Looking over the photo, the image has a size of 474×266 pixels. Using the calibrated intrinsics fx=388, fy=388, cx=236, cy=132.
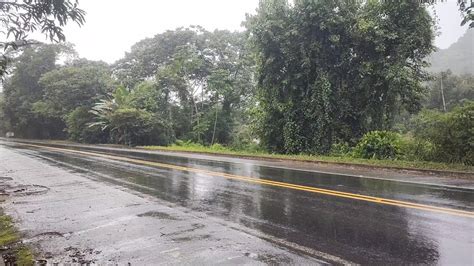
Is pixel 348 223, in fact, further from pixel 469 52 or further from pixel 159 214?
pixel 469 52

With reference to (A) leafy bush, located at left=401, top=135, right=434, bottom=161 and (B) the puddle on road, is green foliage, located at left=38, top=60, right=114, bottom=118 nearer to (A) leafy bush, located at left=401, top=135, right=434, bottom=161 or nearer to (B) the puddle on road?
(A) leafy bush, located at left=401, top=135, right=434, bottom=161

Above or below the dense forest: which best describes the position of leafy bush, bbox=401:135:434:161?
below

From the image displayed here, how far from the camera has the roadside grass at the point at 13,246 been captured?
204 inches

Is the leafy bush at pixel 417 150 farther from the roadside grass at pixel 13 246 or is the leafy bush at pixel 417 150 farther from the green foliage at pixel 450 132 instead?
the roadside grass at pixel 13 246

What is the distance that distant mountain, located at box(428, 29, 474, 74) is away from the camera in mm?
86375

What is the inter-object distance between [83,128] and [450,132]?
127ft

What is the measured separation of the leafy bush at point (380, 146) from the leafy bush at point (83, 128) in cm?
3138

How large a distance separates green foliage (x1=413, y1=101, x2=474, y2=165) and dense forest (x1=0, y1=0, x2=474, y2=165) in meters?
0.04

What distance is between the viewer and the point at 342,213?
688 cm

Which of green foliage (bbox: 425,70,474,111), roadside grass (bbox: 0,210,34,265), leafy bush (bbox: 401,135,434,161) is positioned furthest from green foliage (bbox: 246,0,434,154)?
green foliage (bbox: 425,70,474,111)

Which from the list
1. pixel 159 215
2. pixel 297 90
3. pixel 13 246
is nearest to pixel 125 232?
pixel 159 215

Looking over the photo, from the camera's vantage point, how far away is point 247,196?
877 cm

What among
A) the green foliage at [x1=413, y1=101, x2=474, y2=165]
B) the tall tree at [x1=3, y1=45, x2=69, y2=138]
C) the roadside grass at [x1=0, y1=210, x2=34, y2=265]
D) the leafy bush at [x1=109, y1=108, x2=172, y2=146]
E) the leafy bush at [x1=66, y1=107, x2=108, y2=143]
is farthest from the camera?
the tall tree at [x1=3, y1=45, x2=69, y2=138]

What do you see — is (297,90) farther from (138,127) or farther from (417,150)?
(138,127)
